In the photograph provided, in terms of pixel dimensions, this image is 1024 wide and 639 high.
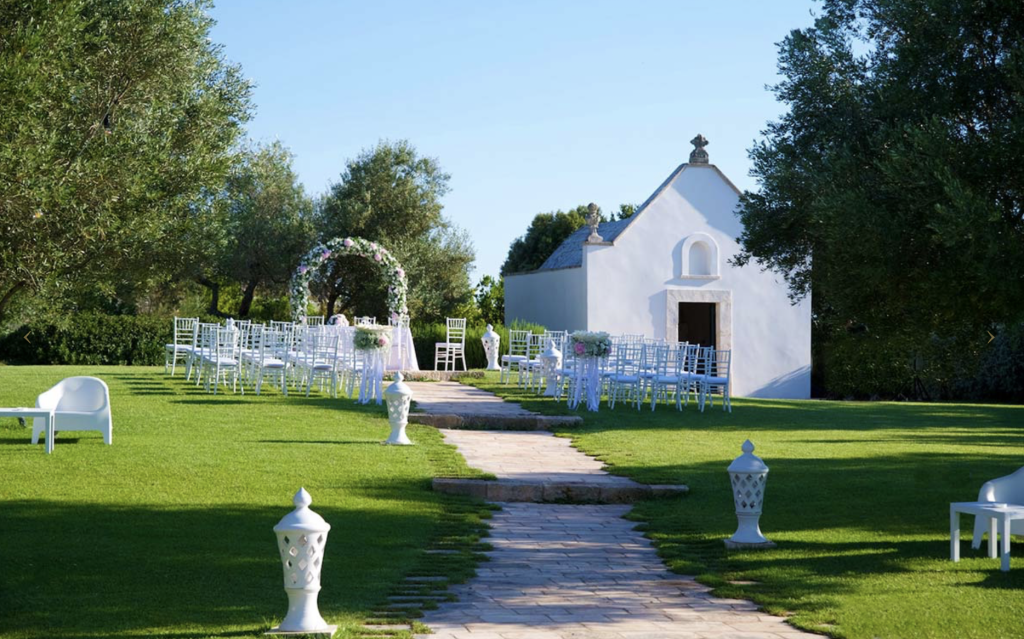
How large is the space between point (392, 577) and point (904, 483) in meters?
5.97

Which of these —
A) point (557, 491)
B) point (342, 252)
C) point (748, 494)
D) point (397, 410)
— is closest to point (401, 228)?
point (342, 252)

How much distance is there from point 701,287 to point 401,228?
829 cm

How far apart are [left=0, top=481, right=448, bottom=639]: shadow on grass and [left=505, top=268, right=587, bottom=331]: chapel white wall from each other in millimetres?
19547

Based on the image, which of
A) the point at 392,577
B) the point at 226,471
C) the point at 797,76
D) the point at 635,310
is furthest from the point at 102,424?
the point at 635,310

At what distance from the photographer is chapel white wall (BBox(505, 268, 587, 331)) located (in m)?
28.0

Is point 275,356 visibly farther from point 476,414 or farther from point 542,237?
point 542,237

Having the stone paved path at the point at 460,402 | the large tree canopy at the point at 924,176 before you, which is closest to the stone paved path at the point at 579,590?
the large tree canopy at the point at 924,176

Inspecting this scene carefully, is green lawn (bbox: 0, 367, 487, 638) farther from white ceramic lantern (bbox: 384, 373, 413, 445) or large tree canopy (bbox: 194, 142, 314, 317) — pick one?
large tree canopy (bbox: 194, 142, 314, 317)

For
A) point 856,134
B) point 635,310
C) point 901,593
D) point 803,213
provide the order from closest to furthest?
1. point 901,593
2. point 856,134
3. point 803,213
4. point 635,310

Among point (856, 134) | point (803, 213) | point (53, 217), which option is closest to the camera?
point (53, 217)

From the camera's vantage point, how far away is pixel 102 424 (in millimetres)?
11172

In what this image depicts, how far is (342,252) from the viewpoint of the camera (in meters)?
24.6

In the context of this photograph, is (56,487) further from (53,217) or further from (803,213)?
(803,213)

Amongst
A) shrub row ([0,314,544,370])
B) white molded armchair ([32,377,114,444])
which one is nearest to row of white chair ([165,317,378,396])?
white molded armchair ([32,377,114,444])
